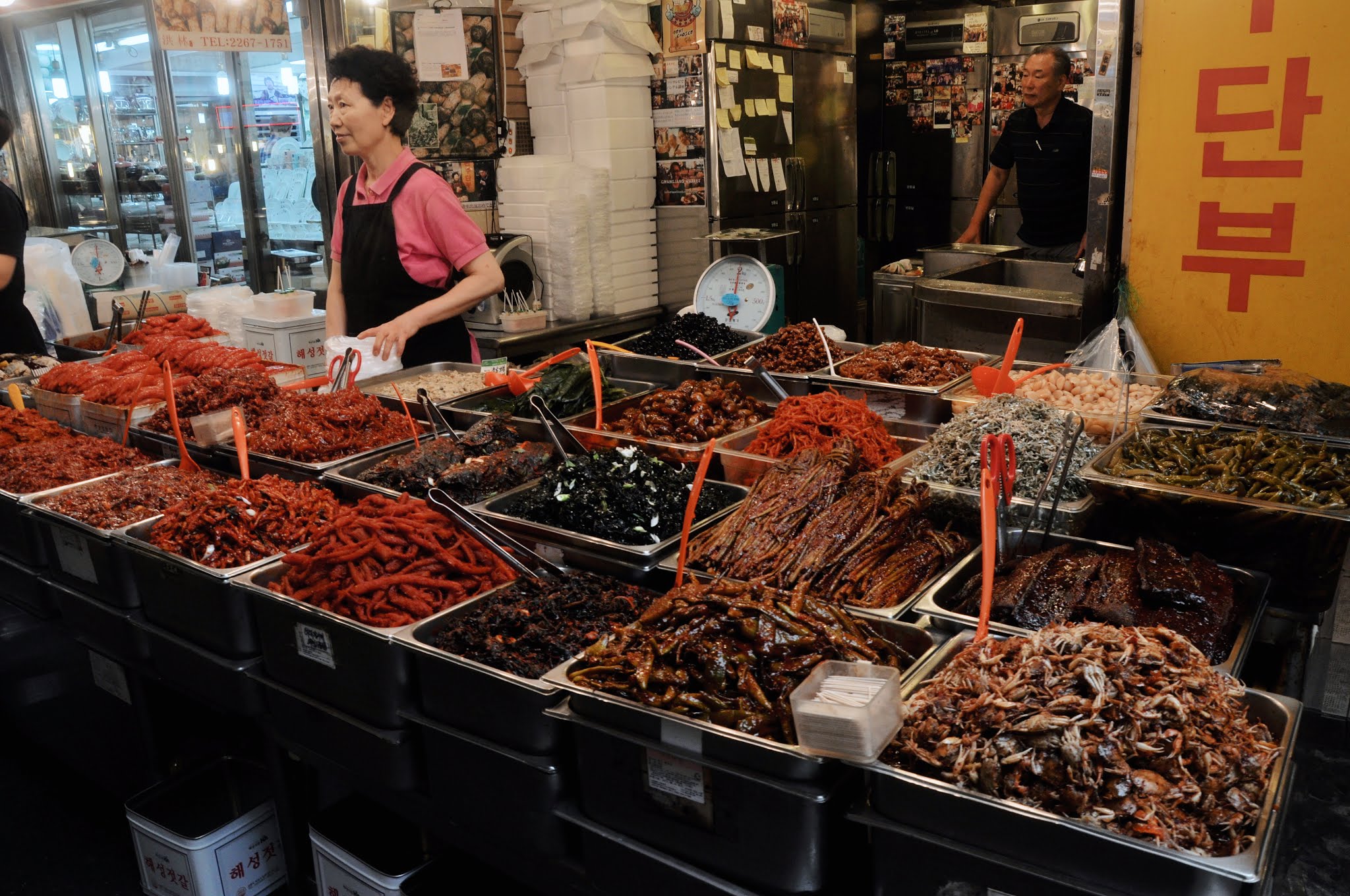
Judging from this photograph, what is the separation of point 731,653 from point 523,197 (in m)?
4.68

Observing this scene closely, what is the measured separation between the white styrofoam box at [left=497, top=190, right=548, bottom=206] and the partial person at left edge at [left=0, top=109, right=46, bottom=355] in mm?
2391

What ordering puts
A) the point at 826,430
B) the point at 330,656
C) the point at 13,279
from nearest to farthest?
1. the point at 330,656
2. the point at 826,430
3. the point at 13,279

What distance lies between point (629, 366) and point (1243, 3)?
7.60 feet

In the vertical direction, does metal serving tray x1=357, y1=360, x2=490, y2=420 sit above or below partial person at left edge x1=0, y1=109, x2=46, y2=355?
below

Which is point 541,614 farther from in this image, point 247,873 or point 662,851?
point 247,873

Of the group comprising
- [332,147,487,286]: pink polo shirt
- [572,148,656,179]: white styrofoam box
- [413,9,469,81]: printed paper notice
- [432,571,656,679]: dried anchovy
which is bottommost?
[432,571,656,679]: dried anchovy

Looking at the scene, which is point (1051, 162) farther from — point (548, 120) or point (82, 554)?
point (82, 554)

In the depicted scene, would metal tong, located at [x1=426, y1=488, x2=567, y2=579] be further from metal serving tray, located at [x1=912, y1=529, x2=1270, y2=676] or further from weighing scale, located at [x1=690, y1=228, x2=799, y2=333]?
weighing scale, located at [x1=690, y1=228, x2=799, y2=333]

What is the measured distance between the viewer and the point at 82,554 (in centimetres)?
252

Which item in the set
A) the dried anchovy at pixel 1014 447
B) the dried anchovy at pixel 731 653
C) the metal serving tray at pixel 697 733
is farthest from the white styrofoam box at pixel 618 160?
the metal serving tray at pixel 697 733

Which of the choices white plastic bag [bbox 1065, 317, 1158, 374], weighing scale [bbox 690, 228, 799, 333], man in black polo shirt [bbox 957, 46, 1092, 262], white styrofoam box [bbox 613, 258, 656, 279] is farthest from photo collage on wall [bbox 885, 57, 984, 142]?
white plastic bag [bbox 1065, 317, 1158, 374]

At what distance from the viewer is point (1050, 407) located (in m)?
2.47

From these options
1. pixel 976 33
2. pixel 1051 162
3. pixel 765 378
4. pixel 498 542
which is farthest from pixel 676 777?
pixel 976 33

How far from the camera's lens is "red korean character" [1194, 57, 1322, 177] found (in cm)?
316
